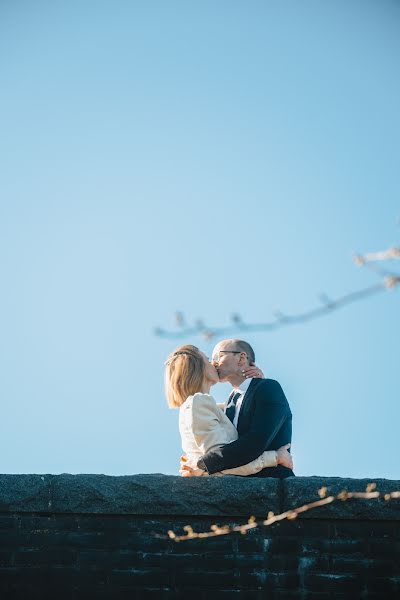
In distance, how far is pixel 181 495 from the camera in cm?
467

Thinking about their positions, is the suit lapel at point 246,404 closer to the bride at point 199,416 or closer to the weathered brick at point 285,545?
the bride at point 199,416

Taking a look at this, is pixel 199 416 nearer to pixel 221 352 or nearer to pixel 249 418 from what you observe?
pixel 249 418

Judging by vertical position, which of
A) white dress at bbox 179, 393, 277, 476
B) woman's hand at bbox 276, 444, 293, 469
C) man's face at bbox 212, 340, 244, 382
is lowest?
woman's hand at bbox 276, 444, 293, 469

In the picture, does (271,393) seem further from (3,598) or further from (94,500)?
(3,598)

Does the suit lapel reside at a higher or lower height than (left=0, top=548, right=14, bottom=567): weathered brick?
higher

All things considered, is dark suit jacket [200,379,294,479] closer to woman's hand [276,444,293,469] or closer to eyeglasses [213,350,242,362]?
woman's hand [276,444,293,469]

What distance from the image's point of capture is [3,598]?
15.1 feet

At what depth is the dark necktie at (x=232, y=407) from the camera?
18.4 ft

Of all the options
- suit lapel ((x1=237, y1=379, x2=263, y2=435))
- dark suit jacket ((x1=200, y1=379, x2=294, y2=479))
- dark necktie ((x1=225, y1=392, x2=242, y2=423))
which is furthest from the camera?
dark necktie ((x1=225, y1=392, x2=242, y2=423))

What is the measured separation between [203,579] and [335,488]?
2.72 feet

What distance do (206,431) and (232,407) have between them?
0.65 meters

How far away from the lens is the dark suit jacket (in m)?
4.83

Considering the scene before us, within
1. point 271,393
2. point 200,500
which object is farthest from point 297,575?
point 271,393

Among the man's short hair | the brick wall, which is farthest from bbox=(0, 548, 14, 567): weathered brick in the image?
the man's short hair
